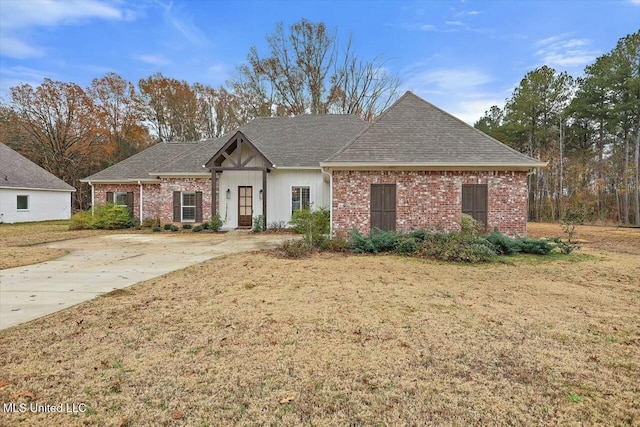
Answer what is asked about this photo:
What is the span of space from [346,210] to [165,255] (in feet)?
19.4

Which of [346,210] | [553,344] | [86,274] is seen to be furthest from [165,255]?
[553,344]

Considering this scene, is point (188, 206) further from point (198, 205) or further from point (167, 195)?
point (167, 195)

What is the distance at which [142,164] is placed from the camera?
795 inches

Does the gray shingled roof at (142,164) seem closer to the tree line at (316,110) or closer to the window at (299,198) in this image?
the window at (299,198)

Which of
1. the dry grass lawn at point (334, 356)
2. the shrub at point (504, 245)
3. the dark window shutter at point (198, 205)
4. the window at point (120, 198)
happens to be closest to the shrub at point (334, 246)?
the dry grass lawn at point (334, 356)

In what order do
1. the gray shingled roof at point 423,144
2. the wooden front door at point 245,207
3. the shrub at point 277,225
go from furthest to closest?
the wooden front door at point 245,207 < the shrub at point 277,225 < the gray shingled roof at point 423,144

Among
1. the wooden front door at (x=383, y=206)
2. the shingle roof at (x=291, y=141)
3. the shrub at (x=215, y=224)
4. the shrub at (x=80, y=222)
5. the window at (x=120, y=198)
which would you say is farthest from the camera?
the window at (x=120, y=198)

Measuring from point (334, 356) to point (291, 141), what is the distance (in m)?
15.9

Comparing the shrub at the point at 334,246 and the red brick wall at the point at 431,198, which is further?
the red brick wall at the point at 431,198

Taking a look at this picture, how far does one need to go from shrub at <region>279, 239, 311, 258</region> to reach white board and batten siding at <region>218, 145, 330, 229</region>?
6.36m

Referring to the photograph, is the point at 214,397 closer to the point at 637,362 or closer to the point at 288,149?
the point at 637,362

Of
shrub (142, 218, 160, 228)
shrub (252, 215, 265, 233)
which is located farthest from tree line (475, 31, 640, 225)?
shrub (142, 218, 160, 228)

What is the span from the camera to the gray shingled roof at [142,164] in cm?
1925

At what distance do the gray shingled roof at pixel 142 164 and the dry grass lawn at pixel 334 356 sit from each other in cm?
1509
